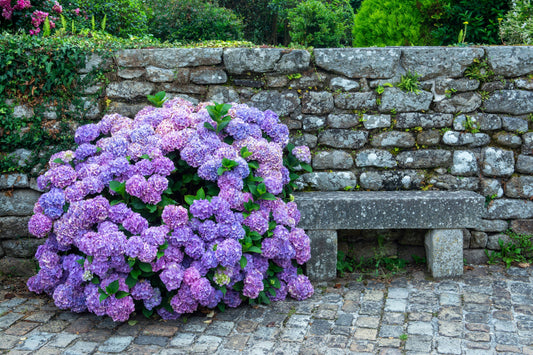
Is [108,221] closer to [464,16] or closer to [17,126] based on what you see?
[17,126]

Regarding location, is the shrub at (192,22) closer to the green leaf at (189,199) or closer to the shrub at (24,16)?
the shrub at (24,16)

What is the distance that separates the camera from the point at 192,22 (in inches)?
288

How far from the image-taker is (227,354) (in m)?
2.90

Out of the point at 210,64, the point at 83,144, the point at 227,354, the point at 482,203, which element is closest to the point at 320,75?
the point at 210,64

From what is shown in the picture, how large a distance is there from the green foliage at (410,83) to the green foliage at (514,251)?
54.3 inches

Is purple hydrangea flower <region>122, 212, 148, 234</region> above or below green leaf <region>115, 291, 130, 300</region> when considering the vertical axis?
above

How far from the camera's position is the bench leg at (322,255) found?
3844 mm

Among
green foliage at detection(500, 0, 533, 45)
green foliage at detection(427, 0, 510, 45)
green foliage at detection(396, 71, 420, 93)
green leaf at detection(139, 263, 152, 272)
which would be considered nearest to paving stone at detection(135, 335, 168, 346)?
green leaf at detection(139, 263, 152, 272)

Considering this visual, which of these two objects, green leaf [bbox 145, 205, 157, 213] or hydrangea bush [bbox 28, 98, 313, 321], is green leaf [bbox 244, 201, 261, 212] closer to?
hydrangea bush [bbox 28, 98, 313, 321]

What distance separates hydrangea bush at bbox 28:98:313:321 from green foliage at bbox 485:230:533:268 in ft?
5.38

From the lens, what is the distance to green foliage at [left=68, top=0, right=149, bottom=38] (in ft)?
19.3

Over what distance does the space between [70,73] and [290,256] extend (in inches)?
86.3

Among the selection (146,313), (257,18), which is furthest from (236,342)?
(257,18)

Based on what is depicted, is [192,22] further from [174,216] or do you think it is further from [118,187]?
[174,216]
